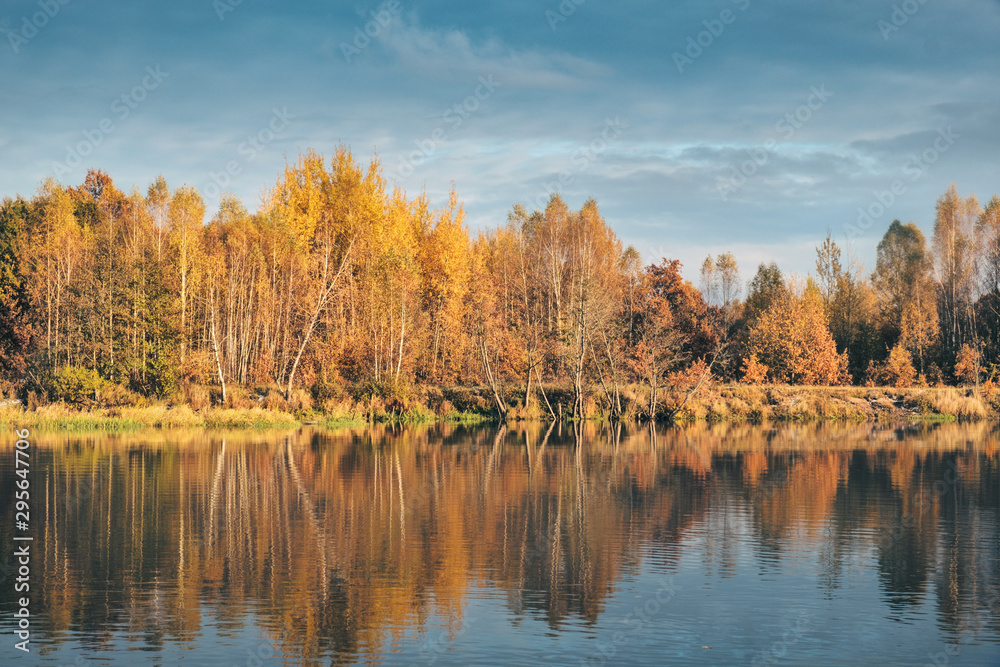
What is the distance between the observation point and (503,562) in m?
16.5

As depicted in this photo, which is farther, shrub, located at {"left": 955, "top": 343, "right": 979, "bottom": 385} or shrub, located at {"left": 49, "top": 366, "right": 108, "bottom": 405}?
shrub, located at {"left": 955, "top": 343, "right": 979, "bottom": 385}

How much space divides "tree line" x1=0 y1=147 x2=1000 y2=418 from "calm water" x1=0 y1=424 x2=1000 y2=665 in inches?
846

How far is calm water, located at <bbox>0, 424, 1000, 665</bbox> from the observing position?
39.1ft

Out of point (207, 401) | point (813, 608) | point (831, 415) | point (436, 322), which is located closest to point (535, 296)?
point (436, 322)

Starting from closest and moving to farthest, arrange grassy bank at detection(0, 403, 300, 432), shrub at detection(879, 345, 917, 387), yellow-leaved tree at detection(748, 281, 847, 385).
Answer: grassy bank at detection(0, 403, 300, 432) < yellow-leaved tree at detection(748, 281, 847, 385) < shrub at detection(879, 345, 917, 387)

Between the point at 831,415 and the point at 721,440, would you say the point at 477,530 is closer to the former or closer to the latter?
the point at 721,440

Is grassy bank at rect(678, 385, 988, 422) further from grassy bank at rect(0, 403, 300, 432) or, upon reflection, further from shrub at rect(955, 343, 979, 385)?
grassy bank at rect(0, 403, 300, 432)

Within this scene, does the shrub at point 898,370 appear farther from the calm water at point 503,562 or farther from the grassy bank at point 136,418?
the grassy bank at point 136,418

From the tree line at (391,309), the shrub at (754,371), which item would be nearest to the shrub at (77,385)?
the tree line at (391,309)

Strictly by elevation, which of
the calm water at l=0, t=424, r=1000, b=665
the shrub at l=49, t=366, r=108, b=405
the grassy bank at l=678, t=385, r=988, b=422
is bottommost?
the calm water at l=0, t=424, r=1000, b=665

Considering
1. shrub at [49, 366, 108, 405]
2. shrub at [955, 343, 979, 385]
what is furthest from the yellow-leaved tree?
shrub at [49, 366, 108, 405]

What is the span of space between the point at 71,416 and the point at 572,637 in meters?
40.2

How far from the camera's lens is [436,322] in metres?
63.6

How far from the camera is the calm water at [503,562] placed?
11914mm
